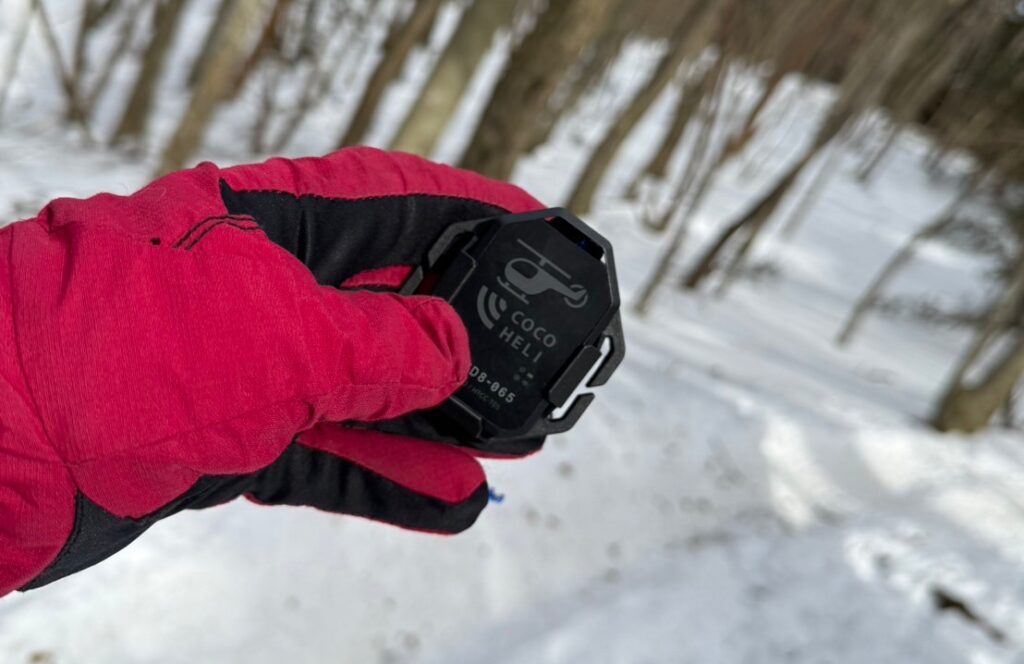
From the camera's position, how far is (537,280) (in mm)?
1291

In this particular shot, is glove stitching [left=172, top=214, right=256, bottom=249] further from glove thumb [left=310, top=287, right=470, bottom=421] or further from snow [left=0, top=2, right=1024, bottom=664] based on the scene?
snow [left=0, top=2, right=1024, bottom=664]

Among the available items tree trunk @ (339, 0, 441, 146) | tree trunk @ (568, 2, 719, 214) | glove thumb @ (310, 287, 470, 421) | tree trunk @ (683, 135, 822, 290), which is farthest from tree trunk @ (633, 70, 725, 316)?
glove thumb @ (310, 287, 470, 421)

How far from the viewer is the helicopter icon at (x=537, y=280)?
128cm

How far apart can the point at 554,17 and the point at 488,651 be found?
2.54 meters

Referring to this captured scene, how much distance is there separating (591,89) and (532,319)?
12.6 m

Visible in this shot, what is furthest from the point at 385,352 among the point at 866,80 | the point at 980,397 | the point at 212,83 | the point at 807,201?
the point at 807,201

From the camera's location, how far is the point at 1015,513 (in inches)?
145

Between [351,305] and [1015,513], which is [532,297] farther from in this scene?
[1015,513]

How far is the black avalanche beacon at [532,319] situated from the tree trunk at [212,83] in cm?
381

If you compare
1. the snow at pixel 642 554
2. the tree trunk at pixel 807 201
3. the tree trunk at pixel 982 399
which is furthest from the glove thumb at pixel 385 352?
the tree trunk at pixel 807 201

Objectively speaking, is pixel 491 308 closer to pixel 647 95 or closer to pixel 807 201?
pixel 647 95

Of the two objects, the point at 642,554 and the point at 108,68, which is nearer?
the point at 642,554

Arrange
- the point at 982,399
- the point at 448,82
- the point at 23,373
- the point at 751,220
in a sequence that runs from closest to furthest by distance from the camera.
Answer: the point at 23,373, the point at 448,82, the point at 982,399, the point at 751,220

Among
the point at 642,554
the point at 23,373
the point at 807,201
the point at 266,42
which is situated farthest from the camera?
the point at 807,201
